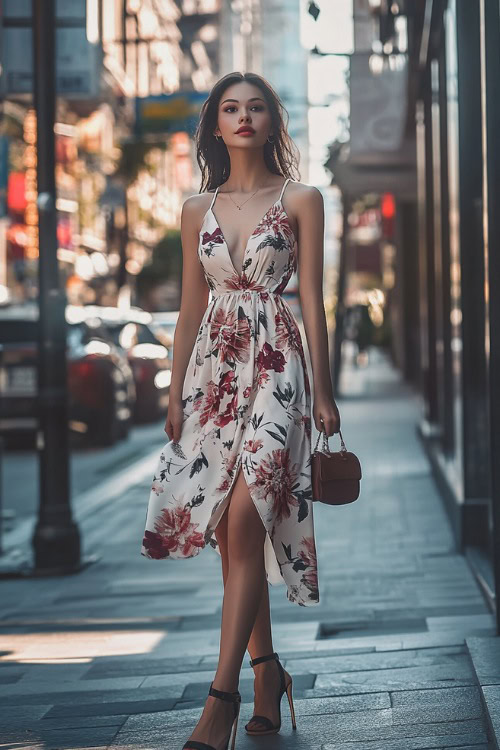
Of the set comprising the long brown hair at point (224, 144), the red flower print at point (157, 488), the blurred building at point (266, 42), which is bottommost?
the red flower print at point (157, 488)

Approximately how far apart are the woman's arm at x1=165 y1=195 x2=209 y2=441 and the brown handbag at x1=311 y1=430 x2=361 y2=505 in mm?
490

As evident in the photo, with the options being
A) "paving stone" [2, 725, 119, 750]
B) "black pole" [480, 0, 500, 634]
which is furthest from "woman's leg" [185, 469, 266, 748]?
"black pole" [480, 0, 500, 634]

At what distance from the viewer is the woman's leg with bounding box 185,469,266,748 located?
3.54 meters

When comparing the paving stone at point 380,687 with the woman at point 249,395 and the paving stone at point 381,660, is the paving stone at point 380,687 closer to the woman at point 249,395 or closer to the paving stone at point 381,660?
the paving stone at point 381,660

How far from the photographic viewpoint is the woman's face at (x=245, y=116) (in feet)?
12.9

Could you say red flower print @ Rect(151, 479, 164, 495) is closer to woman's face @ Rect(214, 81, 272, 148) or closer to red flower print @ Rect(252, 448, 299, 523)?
red flower print @ Rect(252, 448, 299, 523)

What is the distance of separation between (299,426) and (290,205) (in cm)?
66

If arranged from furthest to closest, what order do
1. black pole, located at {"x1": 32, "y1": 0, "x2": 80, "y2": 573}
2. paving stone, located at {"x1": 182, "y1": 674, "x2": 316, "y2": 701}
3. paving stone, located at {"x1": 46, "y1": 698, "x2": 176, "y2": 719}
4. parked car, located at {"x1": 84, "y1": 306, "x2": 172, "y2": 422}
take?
parked car, located at {"x1": 84, "y1": 306, "x2": 172, "y2": 422} < black pole, located at {"x1": 32, "y1": 0, "x2": 80, "y2": 573} < paving stone, located at {"x1": 182, "y1": 674, "x2": 316, "y2": 701} < paving stone, located at {"x1": 46, "y1": 698, "x2": 176, "y2": 719}

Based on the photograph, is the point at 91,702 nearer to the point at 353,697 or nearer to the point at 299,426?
the point at 353,697

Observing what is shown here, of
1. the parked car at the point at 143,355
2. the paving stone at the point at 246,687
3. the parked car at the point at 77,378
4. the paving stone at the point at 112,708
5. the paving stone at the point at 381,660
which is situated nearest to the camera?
the paving stone at the point at 112,708

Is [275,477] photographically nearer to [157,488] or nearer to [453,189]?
[157,488]

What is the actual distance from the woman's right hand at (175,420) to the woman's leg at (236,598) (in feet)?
0.80

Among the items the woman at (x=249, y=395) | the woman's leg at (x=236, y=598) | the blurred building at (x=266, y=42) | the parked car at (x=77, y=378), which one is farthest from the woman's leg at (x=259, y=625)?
the blurred building at (x=266, y=42)

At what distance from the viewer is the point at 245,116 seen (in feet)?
12.9
